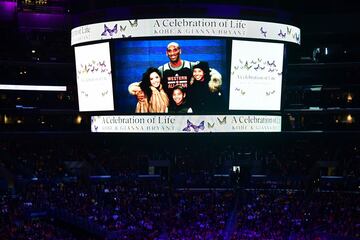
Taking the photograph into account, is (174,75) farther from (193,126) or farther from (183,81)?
(193,126)

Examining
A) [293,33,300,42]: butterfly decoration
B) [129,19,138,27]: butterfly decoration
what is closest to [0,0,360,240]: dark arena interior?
[293,33,300,42]: butterfly decoration

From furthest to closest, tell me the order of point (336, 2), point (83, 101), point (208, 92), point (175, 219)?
point (336, 2)
point (83, 101)
point (208, 92)
point (175, 219)

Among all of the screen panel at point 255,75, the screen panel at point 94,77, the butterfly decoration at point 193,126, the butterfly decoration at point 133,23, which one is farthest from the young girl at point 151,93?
the screen panel at point 255,75

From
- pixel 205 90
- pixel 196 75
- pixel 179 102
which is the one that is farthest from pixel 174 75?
pixel 205 90

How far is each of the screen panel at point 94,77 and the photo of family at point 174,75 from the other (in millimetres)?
938

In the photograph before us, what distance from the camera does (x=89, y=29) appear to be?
131 feet

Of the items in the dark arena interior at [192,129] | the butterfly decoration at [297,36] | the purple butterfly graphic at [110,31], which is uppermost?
the purple butterfly graphic at [110,31]

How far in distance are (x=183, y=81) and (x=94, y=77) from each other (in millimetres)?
5902

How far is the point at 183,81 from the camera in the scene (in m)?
38.8

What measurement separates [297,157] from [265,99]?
7018mm

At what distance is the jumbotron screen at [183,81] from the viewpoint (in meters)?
38.8

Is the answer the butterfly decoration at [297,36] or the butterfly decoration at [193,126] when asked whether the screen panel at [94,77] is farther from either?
the butterfly decoration at [297,36]

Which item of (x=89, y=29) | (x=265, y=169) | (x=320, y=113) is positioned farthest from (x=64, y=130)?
(x=320, y=113)

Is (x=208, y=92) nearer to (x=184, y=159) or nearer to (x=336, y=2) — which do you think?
(x=184, y=159)
